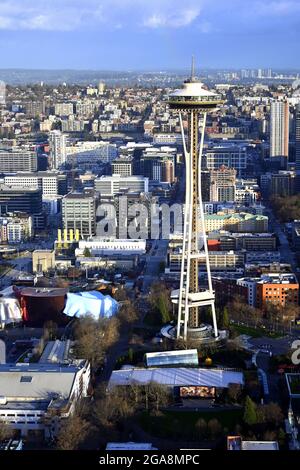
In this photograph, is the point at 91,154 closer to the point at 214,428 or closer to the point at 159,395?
the point at 159,395

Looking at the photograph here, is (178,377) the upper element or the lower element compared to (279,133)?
lower

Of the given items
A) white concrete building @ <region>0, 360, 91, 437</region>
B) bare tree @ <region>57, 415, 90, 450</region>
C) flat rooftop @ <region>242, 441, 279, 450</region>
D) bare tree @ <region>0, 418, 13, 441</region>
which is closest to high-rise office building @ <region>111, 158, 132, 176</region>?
white concrete building @ <region>0, 360, 91, 437</region>

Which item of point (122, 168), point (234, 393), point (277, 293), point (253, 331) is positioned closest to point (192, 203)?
point (253, 331)

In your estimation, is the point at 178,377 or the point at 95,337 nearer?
the point at 178,377

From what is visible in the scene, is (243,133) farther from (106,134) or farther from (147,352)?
(147,352)

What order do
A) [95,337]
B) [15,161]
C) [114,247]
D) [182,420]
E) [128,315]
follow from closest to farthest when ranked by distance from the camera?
1. [182,420]
2. [95,337]
3. [128,315]
4. [114,247]
5. [15,161]

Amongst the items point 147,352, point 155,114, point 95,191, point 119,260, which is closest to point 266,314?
point 147,352
